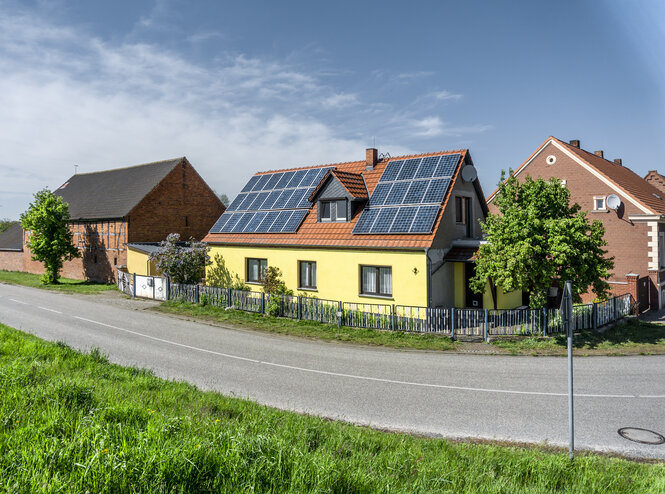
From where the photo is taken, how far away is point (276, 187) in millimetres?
26703

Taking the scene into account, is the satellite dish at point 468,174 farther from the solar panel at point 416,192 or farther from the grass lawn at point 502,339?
the grass lawn at point 502,339

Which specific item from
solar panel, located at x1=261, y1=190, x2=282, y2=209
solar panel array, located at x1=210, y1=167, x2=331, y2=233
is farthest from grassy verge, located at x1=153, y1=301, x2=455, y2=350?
solar panel, located at x1=261, y1=190, x2=282, y2=209

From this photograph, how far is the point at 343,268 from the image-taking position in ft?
66.7

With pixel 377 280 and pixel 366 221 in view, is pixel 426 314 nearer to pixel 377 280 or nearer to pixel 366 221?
pixel 377 280

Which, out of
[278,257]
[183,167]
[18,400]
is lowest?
[18,400]

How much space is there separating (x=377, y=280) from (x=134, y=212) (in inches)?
908

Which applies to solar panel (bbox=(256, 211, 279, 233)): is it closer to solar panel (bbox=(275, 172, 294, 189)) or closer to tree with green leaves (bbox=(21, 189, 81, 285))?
solar panel (bbox=(275, 172, 294, 189))

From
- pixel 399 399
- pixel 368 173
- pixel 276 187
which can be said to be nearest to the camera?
pixel 399 399

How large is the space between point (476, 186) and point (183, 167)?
84.2 feet

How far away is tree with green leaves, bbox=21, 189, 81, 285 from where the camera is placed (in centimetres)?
3550

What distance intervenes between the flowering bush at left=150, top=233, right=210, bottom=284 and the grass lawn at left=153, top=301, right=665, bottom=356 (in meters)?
6.68

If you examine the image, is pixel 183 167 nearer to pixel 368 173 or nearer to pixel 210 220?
pixel 210 220

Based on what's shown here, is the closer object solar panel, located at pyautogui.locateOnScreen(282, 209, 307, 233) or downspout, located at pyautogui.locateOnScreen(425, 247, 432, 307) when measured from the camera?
downspout, located at pyautogui.locateOnScreen(425, 247, 432, 307)

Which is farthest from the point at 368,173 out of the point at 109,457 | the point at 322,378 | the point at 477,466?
the point at 109,457
